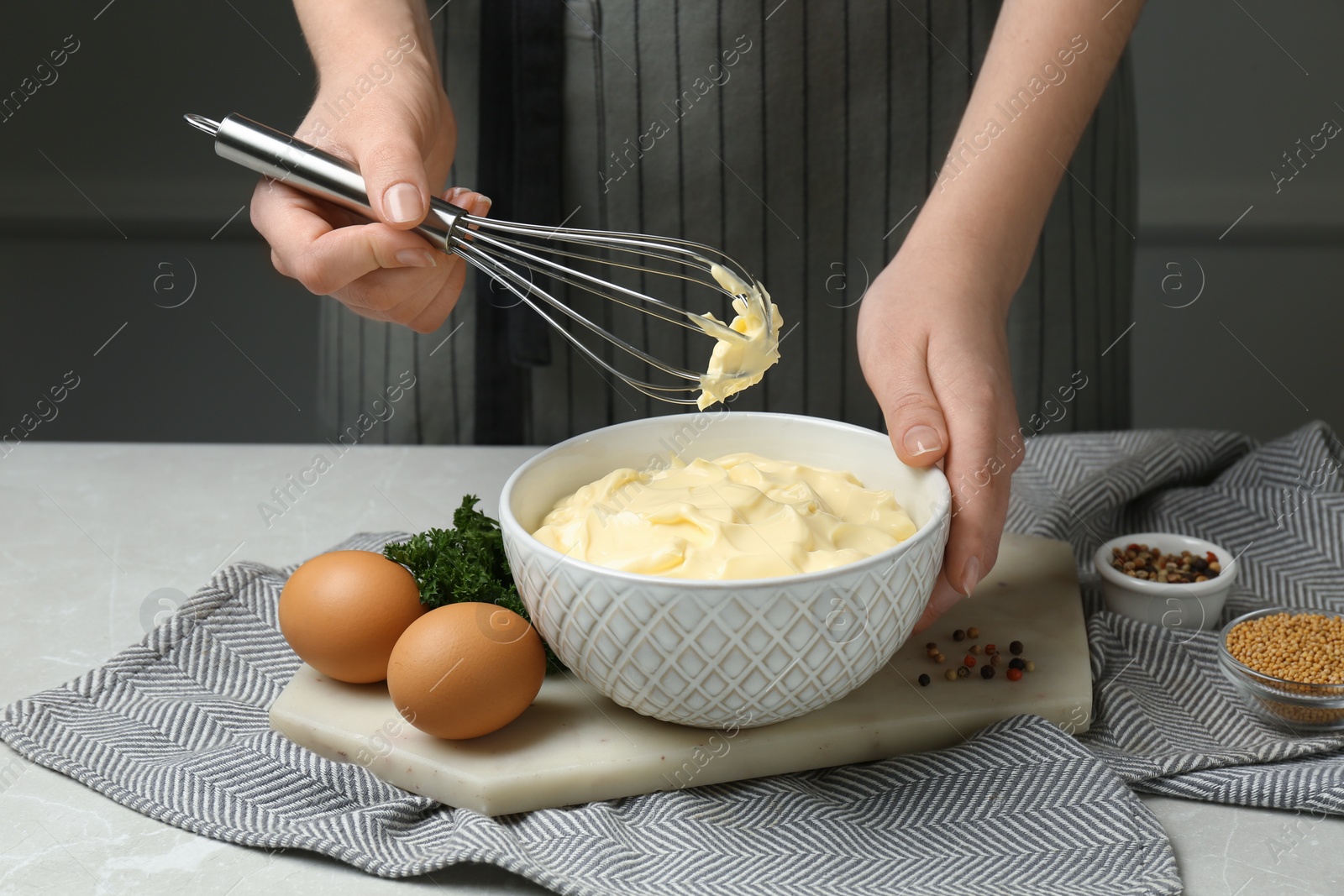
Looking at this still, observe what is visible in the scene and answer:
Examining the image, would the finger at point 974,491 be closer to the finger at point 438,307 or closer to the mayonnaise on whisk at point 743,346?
the mayonnaise on whisk at point 743,346

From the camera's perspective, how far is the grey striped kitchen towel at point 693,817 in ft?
2.47

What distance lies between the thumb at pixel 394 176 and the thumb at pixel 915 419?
411 millimetres

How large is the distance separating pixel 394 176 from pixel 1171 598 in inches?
31.1

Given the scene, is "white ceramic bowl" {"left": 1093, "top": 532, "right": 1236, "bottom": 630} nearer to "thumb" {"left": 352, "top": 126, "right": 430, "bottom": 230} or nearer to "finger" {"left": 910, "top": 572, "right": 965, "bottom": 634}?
"finger" {"left": 910, "top": 572, "right": 965, "bottom": 634}

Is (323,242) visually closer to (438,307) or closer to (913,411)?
(438,307)

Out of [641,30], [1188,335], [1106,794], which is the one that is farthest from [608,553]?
[1188,335]

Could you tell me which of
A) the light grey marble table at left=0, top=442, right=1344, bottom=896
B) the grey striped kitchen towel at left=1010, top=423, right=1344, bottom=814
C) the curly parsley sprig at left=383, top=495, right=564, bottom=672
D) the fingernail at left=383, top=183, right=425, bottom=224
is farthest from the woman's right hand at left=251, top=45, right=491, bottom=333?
the grey striped kitchen towel at left=1010, top=423, right=1344, bottom=814

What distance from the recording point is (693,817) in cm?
81

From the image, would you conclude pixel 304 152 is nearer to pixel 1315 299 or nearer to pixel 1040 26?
pixel 1040 26

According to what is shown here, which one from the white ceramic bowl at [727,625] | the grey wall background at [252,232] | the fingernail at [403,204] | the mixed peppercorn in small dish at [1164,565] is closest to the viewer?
the white ceramic bowl at [727,625]

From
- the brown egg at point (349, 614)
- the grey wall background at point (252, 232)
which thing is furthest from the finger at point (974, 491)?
the grey wall background at point (252, 232)

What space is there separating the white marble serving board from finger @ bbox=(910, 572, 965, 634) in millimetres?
39

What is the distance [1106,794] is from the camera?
2.62 feet

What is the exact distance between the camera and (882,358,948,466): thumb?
0.90 m
